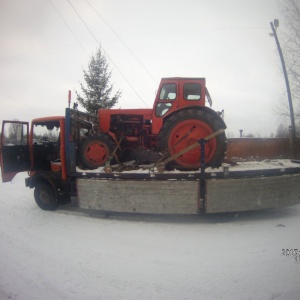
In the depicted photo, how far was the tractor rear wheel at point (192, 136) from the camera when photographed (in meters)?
4.97

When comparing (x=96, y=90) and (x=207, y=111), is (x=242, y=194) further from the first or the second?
(x=96, y=90)

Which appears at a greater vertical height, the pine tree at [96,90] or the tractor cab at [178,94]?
the pine tree at [96,90]

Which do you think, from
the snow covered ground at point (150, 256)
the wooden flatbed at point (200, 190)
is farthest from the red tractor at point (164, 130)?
the snow covered ground at point (150, 256)

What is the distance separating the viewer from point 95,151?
564 cm

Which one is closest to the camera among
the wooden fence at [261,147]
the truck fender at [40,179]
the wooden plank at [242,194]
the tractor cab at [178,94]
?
the wooden plank at [242,194]

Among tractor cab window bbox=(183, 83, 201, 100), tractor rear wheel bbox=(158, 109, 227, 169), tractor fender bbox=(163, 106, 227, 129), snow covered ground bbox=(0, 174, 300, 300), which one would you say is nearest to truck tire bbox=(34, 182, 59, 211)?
snow covered ground bbox=(0, 174, 300, 300)

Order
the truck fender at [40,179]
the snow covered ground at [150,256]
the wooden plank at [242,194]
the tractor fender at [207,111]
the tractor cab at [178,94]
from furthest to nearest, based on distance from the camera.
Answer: the truck fender at [40,179]
the tractor cab at [178,94]
the tractor fender at [207,111]
the wooden plank at [242,194]
the snow covered ground at [150,256]

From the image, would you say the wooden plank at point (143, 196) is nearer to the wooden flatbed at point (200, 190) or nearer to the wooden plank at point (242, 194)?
the wooden flatbed at point (200, 190)

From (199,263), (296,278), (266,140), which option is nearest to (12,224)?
(199,263)

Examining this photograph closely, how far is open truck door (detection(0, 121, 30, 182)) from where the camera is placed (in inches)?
229

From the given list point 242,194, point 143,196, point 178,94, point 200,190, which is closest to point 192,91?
point 178,94

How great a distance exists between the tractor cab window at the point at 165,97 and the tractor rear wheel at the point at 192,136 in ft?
1.62

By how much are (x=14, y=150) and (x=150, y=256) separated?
4618 millimetres

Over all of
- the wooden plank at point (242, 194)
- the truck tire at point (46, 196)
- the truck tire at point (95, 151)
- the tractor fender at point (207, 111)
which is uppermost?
the tractor fender at point (207, 111)
